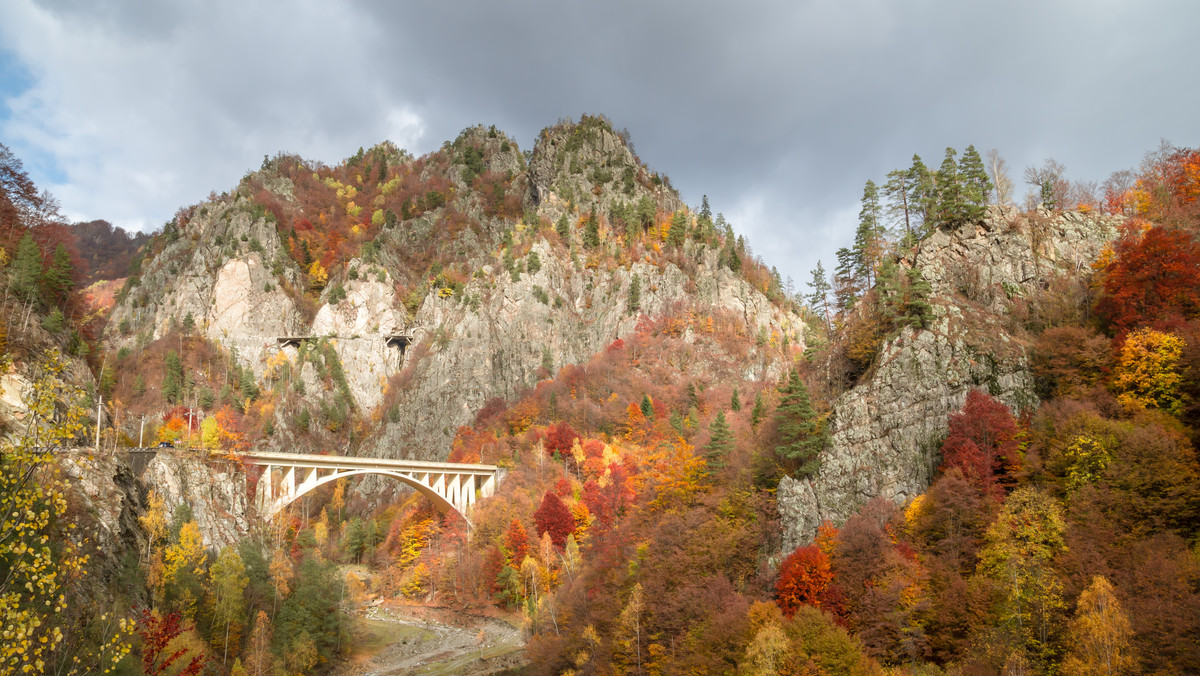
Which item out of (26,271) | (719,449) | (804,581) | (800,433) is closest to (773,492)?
(800,433)

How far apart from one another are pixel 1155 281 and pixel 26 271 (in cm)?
6476

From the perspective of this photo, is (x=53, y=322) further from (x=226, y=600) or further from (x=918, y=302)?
(x=918, y=302)

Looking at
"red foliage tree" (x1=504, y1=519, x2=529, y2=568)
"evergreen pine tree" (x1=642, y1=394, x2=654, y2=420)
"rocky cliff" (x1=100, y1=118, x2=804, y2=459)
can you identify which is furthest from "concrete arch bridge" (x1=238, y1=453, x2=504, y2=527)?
"evergreen pine tree" (x1=642, y1=394, x2=654, y2=420)

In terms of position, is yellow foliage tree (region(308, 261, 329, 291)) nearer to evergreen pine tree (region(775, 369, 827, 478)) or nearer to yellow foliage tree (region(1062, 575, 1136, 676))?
evergreen pine tree (region(775, 369, 827, 478))

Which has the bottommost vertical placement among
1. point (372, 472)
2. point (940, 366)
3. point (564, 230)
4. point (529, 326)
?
point (372, 472)

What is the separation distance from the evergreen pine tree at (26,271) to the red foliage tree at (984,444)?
175ft

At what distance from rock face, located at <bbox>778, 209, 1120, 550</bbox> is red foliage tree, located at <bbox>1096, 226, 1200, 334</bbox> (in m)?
5.02

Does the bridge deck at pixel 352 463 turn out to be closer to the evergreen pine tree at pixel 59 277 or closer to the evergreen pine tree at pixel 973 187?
the evergreen pine tree at pixel 59 277

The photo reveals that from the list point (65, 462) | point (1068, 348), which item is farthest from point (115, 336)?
point (1068, 348)

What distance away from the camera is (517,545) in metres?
61.4

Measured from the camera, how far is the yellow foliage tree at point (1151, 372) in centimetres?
3253

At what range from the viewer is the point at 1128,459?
30.4m

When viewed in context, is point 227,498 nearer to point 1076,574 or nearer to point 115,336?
point 1076,574

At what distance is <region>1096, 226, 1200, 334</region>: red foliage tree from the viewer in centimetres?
3519
